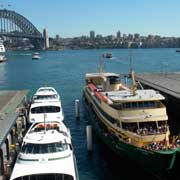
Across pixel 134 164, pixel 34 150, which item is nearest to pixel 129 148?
pixel 134 164

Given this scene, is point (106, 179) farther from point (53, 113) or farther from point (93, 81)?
point (93, 81)

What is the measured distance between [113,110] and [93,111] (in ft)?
38.2

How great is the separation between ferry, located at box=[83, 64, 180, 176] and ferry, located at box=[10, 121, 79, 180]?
547 cm

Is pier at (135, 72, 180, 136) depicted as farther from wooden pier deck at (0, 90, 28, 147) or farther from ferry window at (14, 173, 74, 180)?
ferry window at (14, 173, 74, 180)

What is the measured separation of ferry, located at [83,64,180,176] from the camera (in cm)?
2927

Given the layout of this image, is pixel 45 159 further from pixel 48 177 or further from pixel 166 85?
pixel 166 85

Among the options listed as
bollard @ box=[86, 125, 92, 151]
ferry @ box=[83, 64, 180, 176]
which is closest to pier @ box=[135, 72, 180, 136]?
ferry @ box=[83, 64, 180, 176]

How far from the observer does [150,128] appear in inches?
1272

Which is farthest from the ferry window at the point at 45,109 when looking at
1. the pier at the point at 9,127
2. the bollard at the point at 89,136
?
the bollard at the point at 89,136

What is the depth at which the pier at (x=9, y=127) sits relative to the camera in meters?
27.1

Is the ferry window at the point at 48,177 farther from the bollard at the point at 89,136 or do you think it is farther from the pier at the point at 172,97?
the pier at the point at 172,97

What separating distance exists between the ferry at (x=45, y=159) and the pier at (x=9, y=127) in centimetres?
177

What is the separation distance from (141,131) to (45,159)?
31.7ft

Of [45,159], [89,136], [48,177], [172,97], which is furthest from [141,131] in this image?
[172,97]
